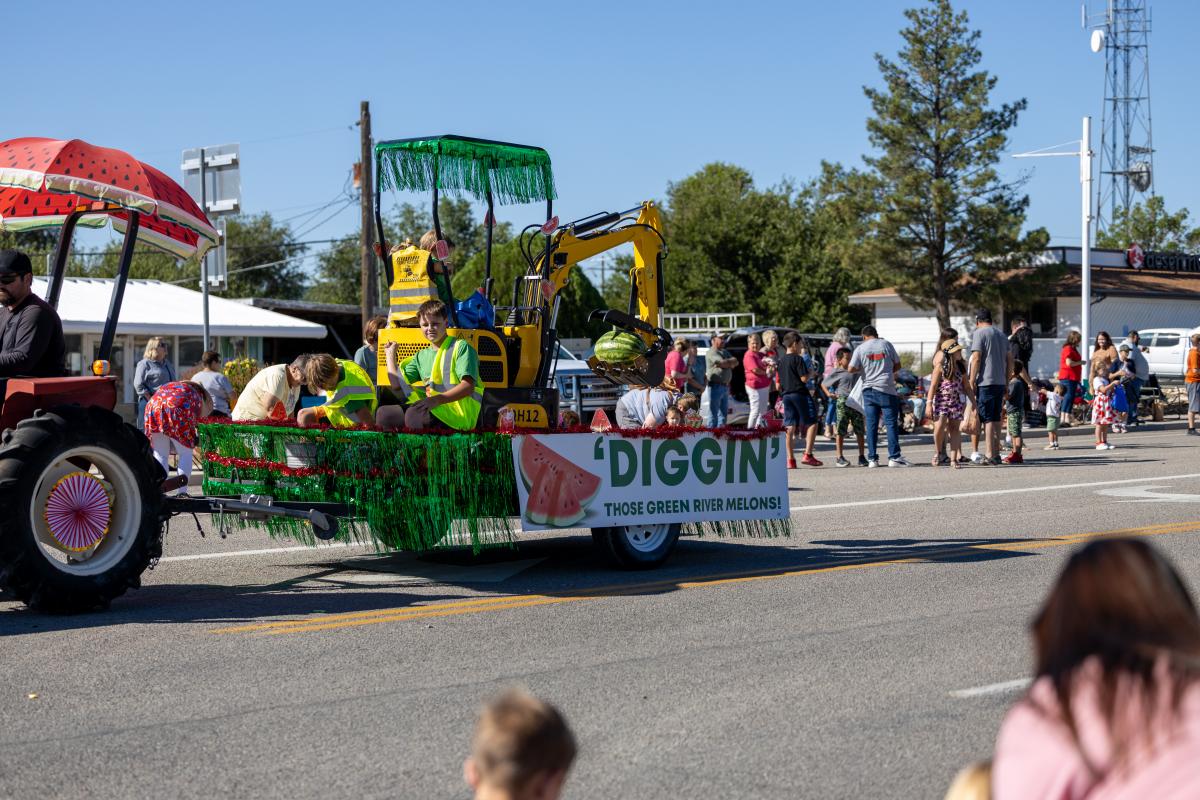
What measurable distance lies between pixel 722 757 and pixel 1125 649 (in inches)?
130

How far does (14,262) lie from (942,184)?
44812 mm

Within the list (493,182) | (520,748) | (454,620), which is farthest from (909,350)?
(520,748)

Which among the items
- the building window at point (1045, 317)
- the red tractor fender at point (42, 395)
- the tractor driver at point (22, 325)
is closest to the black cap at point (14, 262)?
the tractor driver at point (22, 325)

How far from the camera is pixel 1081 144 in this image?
35906mm

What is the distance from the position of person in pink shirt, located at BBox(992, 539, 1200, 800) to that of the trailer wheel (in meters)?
7.50

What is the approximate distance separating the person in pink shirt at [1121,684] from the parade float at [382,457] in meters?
6.72

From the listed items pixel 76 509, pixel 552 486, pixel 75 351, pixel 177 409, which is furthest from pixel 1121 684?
pixel 75 351

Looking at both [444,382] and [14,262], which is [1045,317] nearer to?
[444,382]

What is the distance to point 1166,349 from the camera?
145ft

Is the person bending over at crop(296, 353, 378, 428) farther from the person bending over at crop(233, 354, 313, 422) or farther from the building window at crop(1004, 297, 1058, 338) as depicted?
the building window at crop(1004, 297, 1058, 338)

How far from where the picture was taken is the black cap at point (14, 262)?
332 inches

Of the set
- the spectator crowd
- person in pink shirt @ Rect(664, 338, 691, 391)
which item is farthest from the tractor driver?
person in pink shirt @ Rect(664, 338, 691, 391)

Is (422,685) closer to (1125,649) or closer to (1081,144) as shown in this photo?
(1125,649)

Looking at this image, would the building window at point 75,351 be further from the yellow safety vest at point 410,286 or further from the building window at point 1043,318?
the building window at point 1043,318
